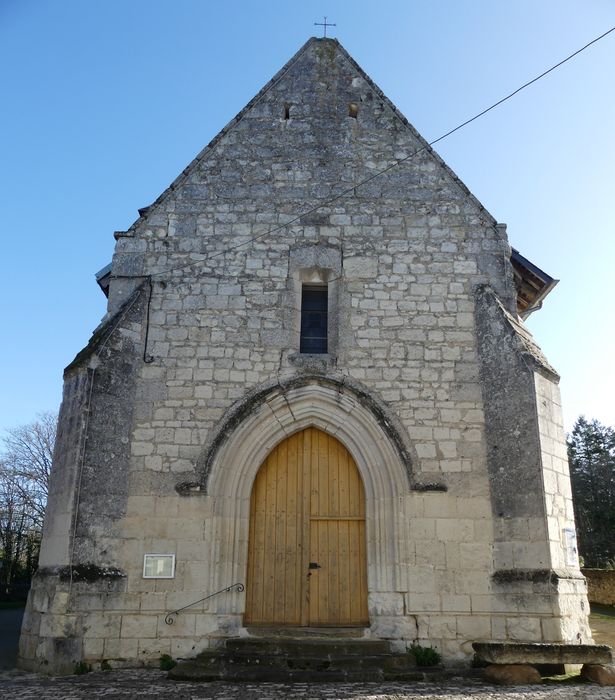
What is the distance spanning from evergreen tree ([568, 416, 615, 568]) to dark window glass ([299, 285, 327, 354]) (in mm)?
21507

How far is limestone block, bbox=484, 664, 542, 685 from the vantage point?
593 cm

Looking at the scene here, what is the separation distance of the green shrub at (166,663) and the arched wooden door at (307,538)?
35.3 inches

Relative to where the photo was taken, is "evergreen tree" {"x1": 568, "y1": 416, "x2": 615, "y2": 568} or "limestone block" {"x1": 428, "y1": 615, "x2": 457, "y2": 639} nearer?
"limestone block" {"x1": 428, "y1": 615, "x2": 457, "y2": 639}

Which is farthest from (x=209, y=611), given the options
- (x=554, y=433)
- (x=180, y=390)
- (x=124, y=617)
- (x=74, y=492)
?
(x=554, y=433)

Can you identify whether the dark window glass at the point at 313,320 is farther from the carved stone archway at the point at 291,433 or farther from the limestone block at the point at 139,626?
the limestone block at the point at 139,626

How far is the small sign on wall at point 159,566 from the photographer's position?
6.93 meters

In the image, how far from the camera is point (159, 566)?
22.8ft

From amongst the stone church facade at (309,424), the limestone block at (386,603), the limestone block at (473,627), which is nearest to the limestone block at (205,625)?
the stone church facade at (309,424)

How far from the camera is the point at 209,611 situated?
22.4 feet

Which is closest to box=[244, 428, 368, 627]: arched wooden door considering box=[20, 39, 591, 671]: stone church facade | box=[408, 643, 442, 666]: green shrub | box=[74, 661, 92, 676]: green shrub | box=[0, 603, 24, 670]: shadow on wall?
box=[20, 39, 591, 671]: stone church facade

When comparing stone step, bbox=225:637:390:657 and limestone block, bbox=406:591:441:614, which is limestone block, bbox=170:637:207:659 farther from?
limestone block, bbox=406:591:441:614

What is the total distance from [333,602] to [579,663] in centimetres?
252

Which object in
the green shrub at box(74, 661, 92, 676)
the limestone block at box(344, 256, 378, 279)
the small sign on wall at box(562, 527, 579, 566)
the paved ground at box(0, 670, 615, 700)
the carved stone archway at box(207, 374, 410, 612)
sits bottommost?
the paved ground at box(0, 670, 615, 700)

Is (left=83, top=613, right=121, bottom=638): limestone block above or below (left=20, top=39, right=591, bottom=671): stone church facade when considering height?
below
